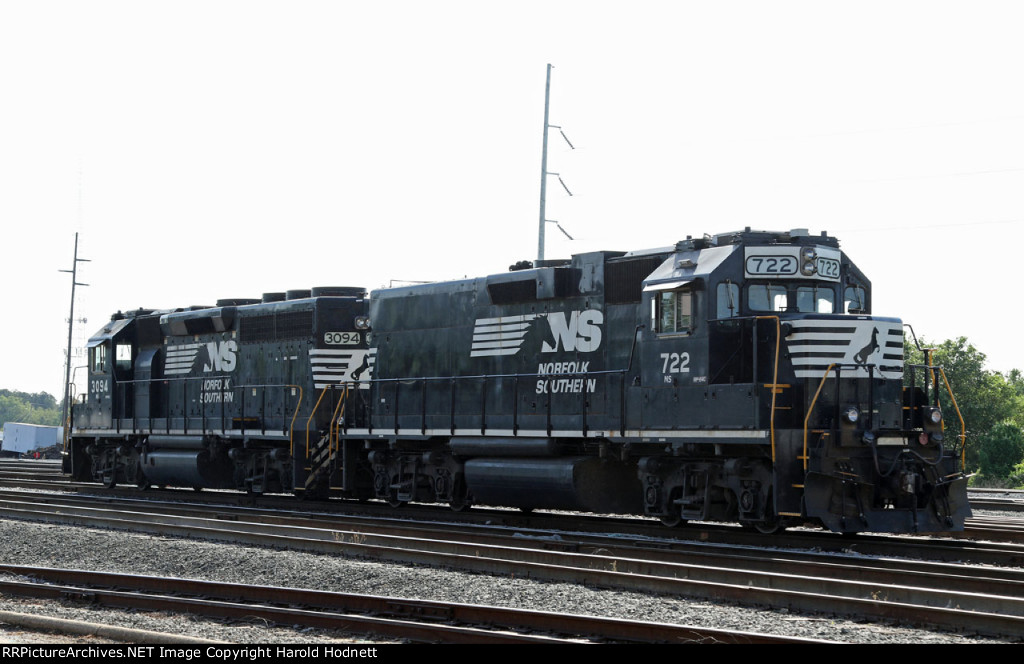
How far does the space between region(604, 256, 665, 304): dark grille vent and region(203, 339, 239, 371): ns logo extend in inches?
380

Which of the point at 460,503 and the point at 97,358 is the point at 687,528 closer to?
the point at 460,503

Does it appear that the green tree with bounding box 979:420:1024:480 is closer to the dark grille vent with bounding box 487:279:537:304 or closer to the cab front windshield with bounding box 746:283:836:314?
the dark grille vent with bounding box 487:279:537:304

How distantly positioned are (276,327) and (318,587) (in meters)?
11.8

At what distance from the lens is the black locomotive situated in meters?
13.0

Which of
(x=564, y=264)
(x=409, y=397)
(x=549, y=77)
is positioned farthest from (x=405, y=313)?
(x=549, y=77)

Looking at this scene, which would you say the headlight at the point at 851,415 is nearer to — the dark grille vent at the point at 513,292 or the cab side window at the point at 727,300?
the cab side window at the point at 727,300

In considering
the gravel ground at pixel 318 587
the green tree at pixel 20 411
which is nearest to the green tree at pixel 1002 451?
the gravel ground at pixel 318 587

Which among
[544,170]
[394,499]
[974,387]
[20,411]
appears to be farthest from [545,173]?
[20,411]

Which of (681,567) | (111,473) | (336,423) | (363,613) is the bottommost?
(363,613)

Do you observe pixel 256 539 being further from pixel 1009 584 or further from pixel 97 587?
pixel 1009 584

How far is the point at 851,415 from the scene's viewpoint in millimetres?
12742

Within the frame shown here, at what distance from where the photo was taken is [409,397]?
1867 centimetres

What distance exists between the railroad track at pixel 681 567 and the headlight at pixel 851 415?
1.34m
